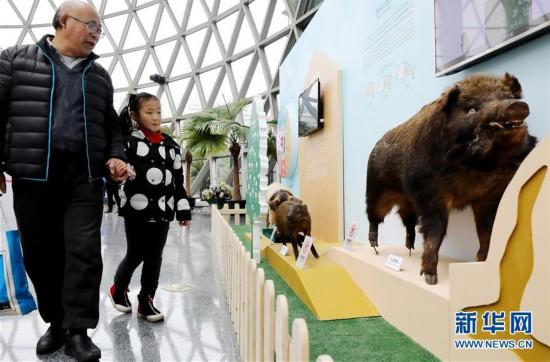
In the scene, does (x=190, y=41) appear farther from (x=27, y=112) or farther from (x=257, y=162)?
(x=27, y=112)

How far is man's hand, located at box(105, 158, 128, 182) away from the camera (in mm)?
1851

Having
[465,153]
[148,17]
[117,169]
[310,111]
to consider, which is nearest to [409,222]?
[465,153]

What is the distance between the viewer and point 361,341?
181 centimetres

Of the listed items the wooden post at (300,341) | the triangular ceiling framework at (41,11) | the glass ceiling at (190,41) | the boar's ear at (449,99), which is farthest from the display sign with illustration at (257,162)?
the triangular ceiling framework at (41,11)

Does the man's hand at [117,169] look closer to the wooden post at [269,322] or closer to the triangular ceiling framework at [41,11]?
the wooden post at [269,322]

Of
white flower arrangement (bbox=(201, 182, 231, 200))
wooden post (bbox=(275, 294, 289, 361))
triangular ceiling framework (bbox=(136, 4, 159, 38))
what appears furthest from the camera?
triangular ceiling framework (bbox=(136, 4, 159, 38))

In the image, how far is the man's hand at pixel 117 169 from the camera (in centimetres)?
185

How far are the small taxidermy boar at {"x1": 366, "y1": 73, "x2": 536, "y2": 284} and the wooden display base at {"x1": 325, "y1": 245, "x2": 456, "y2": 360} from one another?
0.33ft

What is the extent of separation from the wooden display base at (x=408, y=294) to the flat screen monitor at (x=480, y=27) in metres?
0.97

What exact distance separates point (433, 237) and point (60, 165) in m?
1.60

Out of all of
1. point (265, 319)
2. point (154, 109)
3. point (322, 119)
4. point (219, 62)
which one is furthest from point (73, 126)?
point (219, 62)

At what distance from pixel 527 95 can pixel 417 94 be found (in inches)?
35.3

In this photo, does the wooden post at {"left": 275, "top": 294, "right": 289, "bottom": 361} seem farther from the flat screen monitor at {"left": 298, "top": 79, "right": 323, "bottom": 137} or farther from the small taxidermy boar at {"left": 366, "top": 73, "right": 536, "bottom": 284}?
the flat screen monitor at {"left": 298, "top": 79, "right": 323, "bottom": 137}

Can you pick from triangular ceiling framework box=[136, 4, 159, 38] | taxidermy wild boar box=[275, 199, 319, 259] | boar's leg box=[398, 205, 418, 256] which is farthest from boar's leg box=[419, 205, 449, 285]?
triangular ceiling framework box=[136, 4, 159, 38]
